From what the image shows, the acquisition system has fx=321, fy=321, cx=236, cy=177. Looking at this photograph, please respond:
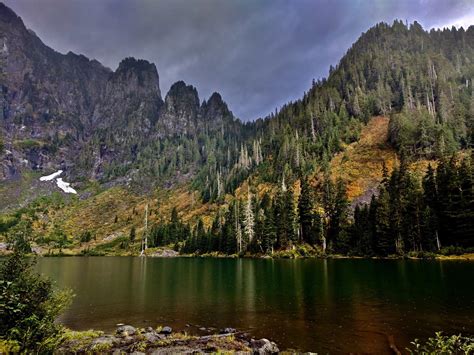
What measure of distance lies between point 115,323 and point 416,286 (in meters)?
35.4

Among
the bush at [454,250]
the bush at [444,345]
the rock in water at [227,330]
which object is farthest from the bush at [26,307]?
the bush at [454,250]

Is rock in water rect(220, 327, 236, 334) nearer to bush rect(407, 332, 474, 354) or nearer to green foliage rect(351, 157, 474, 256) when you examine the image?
bush rect(407, 332, 474, 354)

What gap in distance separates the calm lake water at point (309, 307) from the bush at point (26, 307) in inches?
477

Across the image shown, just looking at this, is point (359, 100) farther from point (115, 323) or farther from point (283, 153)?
point (115, 323)

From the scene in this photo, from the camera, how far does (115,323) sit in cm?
2830

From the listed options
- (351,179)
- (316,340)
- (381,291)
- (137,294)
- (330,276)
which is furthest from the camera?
(351,179)

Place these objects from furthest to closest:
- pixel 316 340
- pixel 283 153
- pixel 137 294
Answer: pixel 283 153, pixel 137 294, pixel 316 340

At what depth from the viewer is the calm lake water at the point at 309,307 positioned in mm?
22703

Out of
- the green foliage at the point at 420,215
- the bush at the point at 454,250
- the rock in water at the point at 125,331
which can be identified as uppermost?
the green foliage at the point at 420,215

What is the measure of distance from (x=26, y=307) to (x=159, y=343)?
8.20m

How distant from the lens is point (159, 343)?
20.2 m

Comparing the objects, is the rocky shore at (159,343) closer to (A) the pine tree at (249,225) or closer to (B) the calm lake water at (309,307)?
(B) the calm lake water at (309,307)

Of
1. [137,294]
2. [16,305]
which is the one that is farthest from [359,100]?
[16,305]

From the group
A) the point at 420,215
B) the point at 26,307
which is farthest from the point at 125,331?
the point at 420,215
